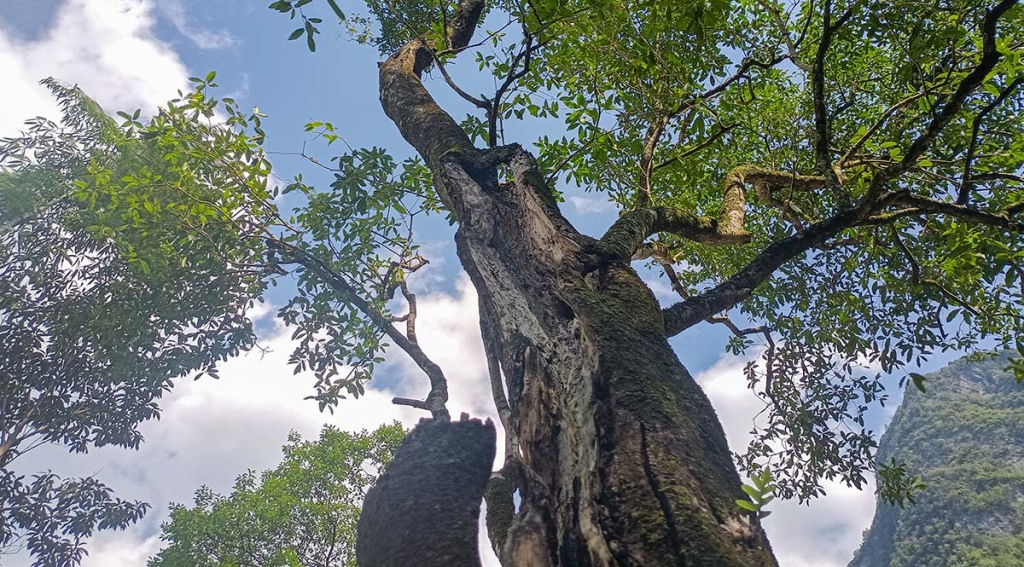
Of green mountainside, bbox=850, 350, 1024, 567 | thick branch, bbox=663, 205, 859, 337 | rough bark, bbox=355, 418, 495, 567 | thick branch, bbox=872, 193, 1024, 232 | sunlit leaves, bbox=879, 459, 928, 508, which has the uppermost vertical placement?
green mountainside, bbox=850, 350, 1024, 567

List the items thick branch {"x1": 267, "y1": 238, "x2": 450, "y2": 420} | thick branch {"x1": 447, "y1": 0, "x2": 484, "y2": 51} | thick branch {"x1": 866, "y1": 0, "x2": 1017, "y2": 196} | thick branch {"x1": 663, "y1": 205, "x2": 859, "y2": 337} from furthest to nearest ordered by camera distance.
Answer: thick branch {"x1": 447, "y1": 0, "x2": 484, "y2": 51} → thick branch {"x1": 267, "y1": 238, "x2": 450, "y2": 420} → thick branch {"x1": 663, "y1": 205, "x2": 859, "y2": 337} → thick branch {"x1": 866, "y1": 0, "x2": 1017, "y2": 196}

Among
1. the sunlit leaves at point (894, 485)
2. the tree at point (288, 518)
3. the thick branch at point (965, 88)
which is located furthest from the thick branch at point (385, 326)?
the tree at point (288, 518)

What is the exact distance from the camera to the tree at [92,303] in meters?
6.62

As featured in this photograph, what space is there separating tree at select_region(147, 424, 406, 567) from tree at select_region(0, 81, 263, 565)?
162 centimetres

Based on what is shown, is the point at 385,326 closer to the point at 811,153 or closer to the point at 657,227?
the point at 657,227

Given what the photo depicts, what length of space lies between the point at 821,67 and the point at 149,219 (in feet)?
21.4

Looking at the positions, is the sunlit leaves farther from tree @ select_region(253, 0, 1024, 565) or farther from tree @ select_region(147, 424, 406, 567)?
tree @ select_region(147, 424, 406, 567)

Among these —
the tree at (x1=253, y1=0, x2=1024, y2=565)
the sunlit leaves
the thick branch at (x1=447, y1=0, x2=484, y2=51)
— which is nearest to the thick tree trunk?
the tree at (x1=253, y1=0, x2=1024, y2=565)

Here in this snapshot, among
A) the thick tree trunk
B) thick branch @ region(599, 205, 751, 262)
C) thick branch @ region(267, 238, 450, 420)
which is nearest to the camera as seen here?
the thick tree trunk

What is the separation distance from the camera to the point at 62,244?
9.56 m

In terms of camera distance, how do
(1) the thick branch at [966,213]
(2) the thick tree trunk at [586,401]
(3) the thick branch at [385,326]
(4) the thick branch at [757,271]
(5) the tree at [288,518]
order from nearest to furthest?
(2) the thick tree trunk at [586,401] < (4) the thick branch at [757,271] < (1) the thick branch at [966,213] < (3) the thick branch at [385,326] < (5) the tree at [288,518]

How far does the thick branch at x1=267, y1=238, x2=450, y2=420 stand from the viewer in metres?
4.57

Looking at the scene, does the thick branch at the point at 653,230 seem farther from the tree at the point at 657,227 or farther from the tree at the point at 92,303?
the tree at the point at 92,303

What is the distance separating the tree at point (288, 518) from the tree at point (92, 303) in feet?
5.33
